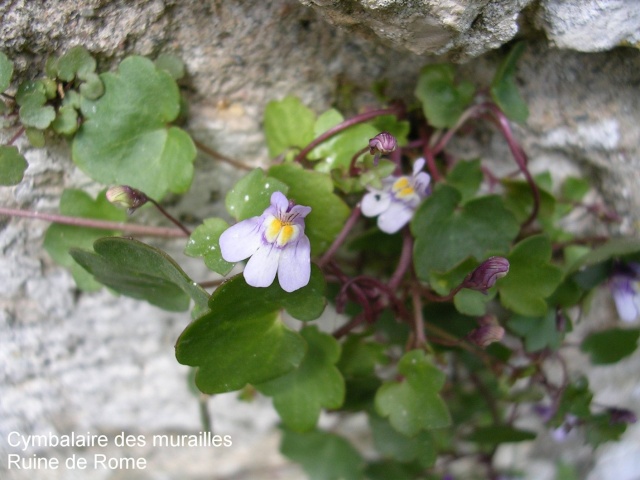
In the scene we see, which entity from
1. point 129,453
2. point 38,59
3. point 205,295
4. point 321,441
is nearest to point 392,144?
point 205,295

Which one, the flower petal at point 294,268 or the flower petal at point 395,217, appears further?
the flower petal at point 395,217

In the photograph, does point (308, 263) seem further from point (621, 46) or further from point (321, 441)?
point (321, 441)

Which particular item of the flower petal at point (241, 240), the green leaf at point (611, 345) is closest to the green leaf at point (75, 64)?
the flower petal at point (241, 240)

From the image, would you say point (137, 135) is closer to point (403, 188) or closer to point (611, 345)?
point (403, 188)

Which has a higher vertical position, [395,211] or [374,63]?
[374,63]

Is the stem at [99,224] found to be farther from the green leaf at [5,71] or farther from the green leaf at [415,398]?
the green leaf at [415,398]

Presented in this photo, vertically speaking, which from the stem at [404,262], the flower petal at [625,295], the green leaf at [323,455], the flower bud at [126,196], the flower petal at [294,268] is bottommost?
the green leaf at [323,455]
